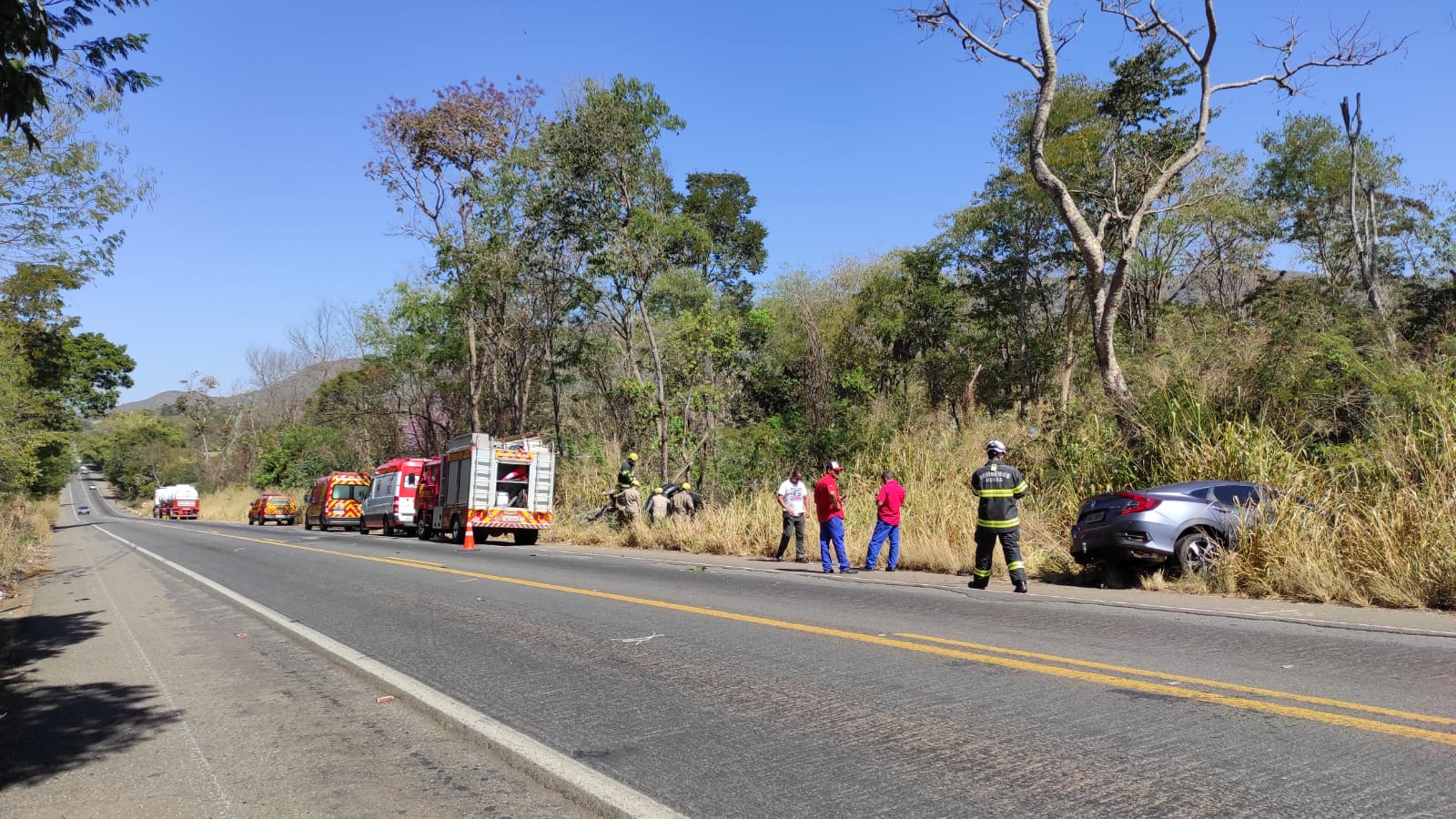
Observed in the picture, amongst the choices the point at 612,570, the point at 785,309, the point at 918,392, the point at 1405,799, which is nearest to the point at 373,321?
the point at 785,309

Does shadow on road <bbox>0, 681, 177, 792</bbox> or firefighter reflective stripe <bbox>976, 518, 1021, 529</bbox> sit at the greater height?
firefighter reflective stripe <bbox>976, 518, 1021, 529</bbox>

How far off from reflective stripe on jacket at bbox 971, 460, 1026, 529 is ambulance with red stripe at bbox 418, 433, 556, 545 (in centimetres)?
1600

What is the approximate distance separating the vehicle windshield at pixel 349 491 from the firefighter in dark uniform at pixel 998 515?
31583 millimetres

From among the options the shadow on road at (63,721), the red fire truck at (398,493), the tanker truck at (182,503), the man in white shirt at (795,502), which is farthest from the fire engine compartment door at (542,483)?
the tanker truck at (182,503)

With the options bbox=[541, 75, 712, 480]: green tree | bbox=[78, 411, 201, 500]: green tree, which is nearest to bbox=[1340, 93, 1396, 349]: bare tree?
bbox=[541, 75, 712, 480]: green tree

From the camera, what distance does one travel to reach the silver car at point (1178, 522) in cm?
1070

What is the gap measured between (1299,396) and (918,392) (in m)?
11.9

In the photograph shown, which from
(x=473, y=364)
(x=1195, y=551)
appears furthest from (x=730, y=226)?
(x=1195, y=551)

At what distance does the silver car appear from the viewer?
35.1 ft

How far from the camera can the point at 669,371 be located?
27.3 metres

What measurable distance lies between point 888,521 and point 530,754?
9.55m

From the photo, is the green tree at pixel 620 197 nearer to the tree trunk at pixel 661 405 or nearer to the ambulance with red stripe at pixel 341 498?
the tree trunk at pixel 661 405

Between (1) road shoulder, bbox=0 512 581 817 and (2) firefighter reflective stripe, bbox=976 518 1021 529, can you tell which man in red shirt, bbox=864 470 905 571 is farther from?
(1) road shoulder, bbox=0 512 581 817

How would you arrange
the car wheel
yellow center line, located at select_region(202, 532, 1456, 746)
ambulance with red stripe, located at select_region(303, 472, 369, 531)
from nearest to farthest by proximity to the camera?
yellow center line, located at select_region(202, 532, 1456, 746)
the car wheel
ambulance with red stripe, located at select_region(303, 472, 369, 531)
